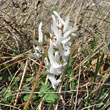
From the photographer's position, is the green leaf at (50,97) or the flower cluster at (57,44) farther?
the green leaf at (50,97)

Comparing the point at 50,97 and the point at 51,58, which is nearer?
the point at 51,58

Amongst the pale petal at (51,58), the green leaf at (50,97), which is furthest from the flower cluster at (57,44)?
the green leaf at (50,97)

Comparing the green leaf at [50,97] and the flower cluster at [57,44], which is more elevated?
the flower cluster at [57,44]

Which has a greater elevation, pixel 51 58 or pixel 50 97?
pixel 51 58

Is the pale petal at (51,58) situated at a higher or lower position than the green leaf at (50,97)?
higher

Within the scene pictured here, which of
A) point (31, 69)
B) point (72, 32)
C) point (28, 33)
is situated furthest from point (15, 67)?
point (72, 32)

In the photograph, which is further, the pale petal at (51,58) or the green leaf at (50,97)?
the green leaf at (50,97)

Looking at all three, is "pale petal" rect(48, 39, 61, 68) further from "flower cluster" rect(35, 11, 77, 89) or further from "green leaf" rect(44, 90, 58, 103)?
"green leaf" rect(44, 90, 58, 103)

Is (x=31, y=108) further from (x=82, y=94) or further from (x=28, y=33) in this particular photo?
(x=28, y=33)

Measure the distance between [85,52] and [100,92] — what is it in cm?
75

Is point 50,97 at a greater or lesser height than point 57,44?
lesser

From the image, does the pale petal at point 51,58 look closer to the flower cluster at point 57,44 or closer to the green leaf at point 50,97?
the flower cluster at point 57,44

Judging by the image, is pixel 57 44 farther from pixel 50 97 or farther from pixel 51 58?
pixel 50 97

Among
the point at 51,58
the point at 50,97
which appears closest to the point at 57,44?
the point at 51,58
